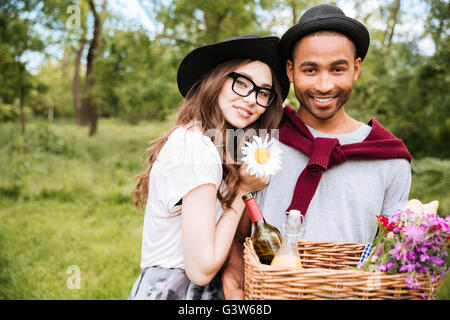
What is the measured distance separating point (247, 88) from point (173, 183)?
0.72 m

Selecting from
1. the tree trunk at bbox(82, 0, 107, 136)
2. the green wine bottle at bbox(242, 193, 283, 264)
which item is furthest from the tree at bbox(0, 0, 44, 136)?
the green wine bottle at bbox(242, 193, 283, 264)

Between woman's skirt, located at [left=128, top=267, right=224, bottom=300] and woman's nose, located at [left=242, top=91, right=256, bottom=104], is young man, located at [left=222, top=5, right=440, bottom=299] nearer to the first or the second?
woman's skirt, located at [left=128, top=267, right=224, bottom=300]

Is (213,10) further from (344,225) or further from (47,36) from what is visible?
(344,225)

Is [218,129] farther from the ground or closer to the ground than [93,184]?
farther from the ground

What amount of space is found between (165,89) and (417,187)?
6517mm

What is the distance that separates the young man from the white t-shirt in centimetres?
37

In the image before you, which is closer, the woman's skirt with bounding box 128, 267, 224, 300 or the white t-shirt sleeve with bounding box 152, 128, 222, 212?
the white t-shirt sleeve with bounding box 152, 128, 222, 212

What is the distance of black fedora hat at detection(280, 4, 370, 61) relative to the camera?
77.0 inches

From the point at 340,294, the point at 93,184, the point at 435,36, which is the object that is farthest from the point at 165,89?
the point at 340,294

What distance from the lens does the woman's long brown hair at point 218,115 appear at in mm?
1924

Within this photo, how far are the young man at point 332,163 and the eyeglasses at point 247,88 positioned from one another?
204 mm

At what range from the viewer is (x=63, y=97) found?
3145 centimetres

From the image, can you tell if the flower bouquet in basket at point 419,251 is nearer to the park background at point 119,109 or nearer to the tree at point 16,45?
the park background at point 119,109

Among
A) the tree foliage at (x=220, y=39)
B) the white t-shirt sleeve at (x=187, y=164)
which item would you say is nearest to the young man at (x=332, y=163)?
the white t-shirt sleeve at (x=187, y=164)
